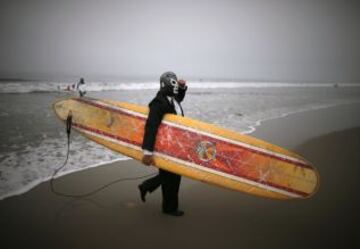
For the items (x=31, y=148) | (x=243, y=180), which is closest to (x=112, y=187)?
(x=243, y=180)

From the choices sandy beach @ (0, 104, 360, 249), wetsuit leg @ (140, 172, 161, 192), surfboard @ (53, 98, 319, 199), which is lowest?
sandy beach @ (0, 104, 360, 249)

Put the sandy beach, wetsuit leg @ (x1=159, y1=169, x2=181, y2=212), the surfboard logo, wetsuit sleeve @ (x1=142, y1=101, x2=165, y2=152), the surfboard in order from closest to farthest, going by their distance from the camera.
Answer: the sandy beach
wetsuit sleeve @ (x1=142, y1=101, x2=165, y2=152)
wetsuit leg @ (x1=159, y1=169, x2=181, y2=212)
the surfboard
the surfboard logo

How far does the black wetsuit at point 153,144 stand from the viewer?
3.04 metres

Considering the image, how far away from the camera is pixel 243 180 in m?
3.39

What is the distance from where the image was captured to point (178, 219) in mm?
3252

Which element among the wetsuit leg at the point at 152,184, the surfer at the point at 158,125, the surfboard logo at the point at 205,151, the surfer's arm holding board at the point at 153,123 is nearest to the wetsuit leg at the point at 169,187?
the surfer at the point at 158,125

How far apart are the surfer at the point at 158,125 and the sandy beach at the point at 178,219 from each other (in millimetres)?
245

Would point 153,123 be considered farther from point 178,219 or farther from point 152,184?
point 178,219

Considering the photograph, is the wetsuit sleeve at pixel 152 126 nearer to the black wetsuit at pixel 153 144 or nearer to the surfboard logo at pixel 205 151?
the black wetsuit at pixel 153 144

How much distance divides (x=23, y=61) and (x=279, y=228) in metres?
103

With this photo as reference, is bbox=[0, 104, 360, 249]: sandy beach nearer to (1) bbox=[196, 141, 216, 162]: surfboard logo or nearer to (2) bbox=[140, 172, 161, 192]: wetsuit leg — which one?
(2) bbox=[140, 172, 161, 192]: wetsuit leg

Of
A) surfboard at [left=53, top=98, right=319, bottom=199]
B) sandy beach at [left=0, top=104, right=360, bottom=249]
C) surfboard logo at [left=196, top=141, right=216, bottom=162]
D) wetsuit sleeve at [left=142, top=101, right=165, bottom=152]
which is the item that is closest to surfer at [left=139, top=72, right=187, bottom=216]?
wetsuit sleeve at [left=142, top=101, right=165, bottom=152]

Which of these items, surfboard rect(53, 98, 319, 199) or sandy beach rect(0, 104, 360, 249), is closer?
sandy beach rect(0, 104, 360, 249)

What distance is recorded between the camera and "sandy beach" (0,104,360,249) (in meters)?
2.79
